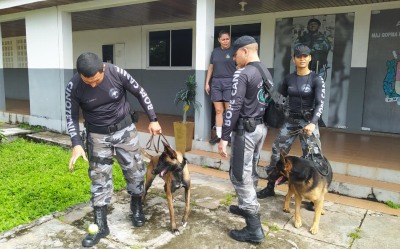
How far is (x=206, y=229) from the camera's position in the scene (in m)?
3.31

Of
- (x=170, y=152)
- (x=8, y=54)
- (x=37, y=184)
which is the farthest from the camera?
(x=8, y=54)

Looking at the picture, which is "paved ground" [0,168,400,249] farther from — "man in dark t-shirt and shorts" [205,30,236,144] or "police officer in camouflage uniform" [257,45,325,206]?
"man in dark t-shirt and shorts" [205,30,236,144]

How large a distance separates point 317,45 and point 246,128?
15.7 feet

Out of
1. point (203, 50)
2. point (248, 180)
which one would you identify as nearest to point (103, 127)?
point (248, 180)

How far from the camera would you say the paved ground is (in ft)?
10.0

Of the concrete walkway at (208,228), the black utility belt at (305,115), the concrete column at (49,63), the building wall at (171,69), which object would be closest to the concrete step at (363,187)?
the concrete walkway at (208,228)

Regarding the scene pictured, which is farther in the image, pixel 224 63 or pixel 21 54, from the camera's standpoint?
pixel 21 54

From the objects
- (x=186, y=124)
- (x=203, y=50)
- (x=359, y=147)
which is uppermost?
(x=203, y=50)

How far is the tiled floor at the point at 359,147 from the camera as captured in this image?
4805mm

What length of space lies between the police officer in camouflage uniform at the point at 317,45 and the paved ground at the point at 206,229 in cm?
383

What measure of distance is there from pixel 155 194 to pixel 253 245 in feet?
5.31

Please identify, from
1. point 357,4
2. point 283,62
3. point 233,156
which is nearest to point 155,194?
point 233,156

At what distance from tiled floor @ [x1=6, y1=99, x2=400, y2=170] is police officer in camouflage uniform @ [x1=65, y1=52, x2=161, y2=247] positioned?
2875mm

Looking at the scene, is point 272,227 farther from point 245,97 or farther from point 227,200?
point 245,97
